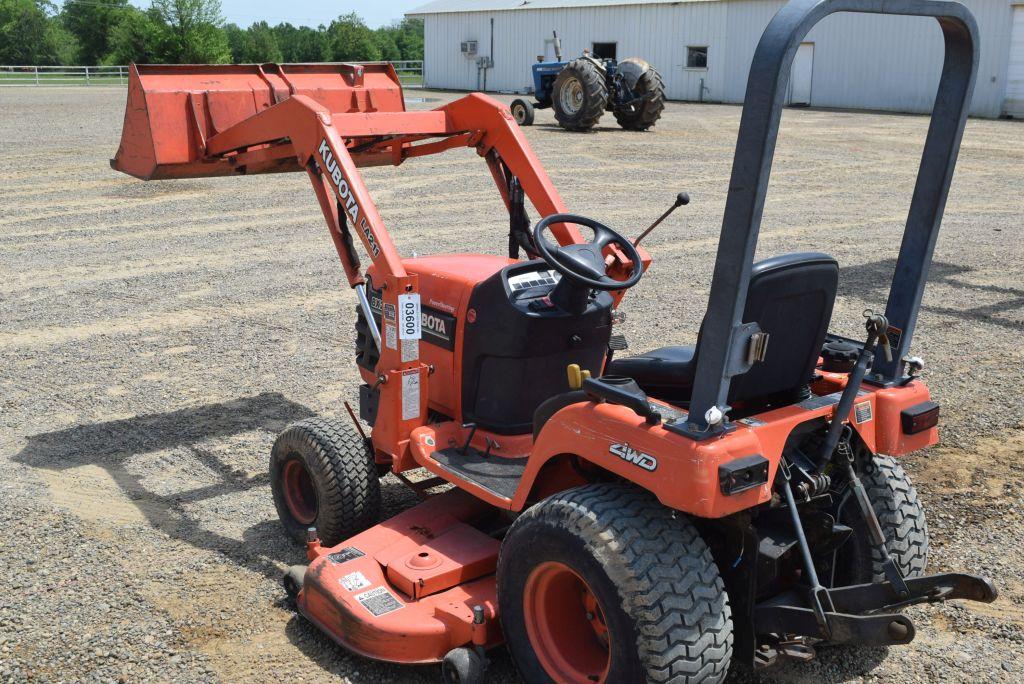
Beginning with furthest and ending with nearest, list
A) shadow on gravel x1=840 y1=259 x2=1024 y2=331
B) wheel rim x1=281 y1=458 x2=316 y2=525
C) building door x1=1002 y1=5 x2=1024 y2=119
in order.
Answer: building door x1=1002 y1=5 x2=1024 y2=119, shadow on gravel x1=840 y1=259 x2=1024 y2=331, wheel rim x1=281 y1=458 x2=316 y2=525

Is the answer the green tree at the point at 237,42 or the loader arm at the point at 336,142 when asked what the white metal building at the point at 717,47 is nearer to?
the loader arm at the point at 336,142

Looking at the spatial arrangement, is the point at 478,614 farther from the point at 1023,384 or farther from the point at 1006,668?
the point at 1023,384

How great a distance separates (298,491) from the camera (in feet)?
15.9

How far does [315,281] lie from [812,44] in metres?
25.4

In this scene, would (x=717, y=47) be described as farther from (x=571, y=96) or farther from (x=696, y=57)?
(x=571, y=96)

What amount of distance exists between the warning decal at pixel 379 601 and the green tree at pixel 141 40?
53.3m

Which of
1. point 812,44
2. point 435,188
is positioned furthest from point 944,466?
point 812,44

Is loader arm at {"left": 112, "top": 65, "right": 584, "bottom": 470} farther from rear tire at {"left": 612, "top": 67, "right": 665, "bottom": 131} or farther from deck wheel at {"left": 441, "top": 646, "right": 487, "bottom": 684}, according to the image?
rear tire at {"left": 612, "top": 67, "right": 665, "bottom": 131}

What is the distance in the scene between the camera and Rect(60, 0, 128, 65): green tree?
72750 millimetres

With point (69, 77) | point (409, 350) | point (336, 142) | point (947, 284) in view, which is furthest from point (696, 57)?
point (409, 350)

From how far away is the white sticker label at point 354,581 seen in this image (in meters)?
3.88

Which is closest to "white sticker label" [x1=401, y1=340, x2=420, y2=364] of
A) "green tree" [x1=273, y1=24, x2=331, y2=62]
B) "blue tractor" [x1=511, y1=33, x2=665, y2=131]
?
"blue tractor" [x1=511, y1=33, x2=665, y2=131]

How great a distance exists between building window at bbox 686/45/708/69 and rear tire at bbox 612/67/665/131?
13194 millimetres

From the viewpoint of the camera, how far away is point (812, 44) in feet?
103
